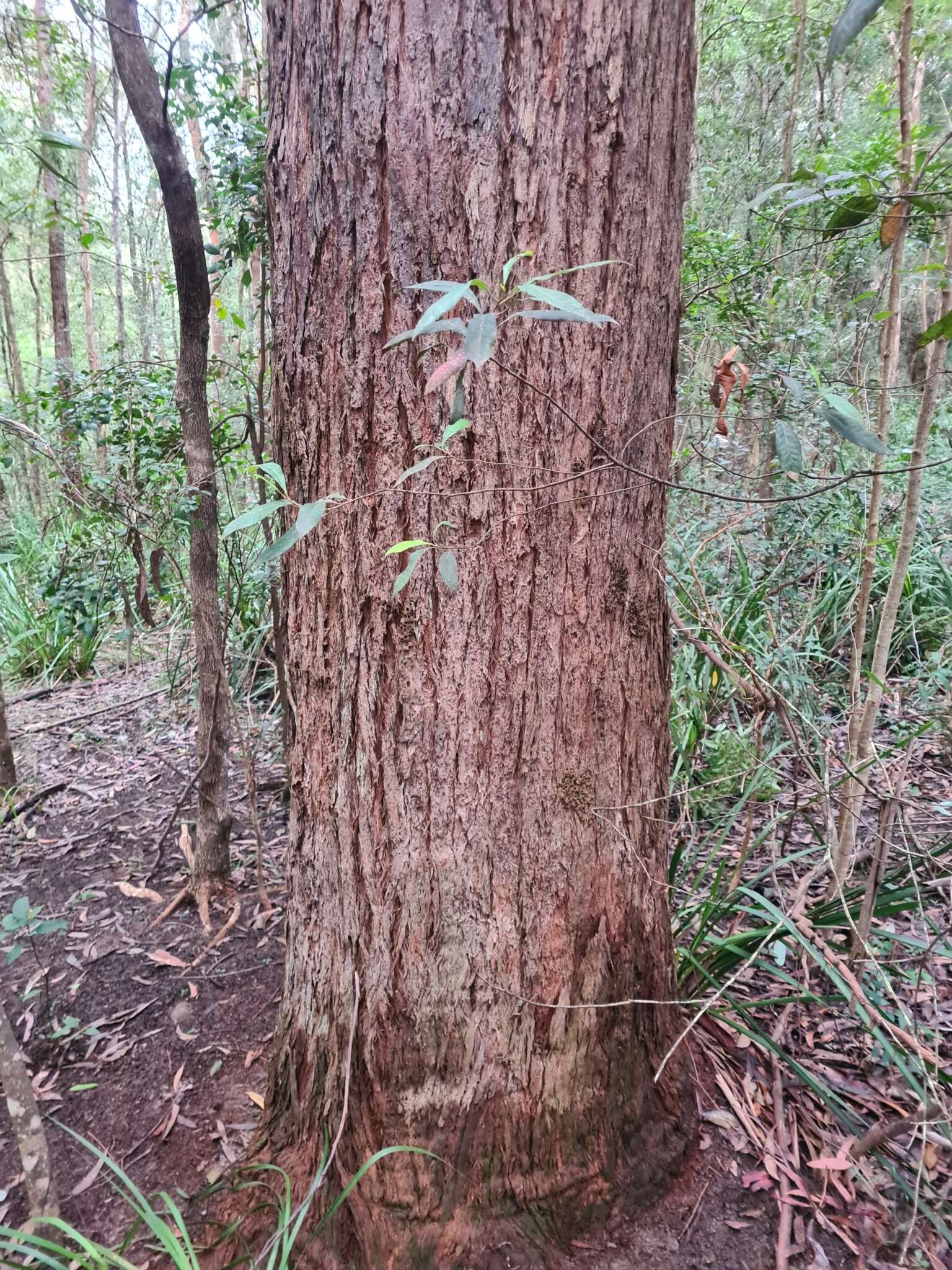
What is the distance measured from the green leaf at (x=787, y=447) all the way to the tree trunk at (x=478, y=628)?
29cm

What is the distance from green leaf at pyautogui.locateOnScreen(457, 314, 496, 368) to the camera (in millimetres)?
718

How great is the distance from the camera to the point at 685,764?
10.3 feet

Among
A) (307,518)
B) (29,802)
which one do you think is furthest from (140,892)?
(307,518)

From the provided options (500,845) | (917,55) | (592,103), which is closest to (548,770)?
(500,845)

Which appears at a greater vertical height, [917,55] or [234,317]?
[917,55]

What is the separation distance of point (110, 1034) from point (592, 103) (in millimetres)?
2689

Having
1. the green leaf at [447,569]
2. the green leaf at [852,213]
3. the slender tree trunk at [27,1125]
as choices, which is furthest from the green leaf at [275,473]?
the green leaf at [852,213]

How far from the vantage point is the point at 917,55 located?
2.50m

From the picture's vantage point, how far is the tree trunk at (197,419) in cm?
208

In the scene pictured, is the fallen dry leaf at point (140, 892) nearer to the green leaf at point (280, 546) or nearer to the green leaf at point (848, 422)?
the green leaf at point (280, 546)

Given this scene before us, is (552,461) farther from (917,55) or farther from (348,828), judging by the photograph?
(917,55)

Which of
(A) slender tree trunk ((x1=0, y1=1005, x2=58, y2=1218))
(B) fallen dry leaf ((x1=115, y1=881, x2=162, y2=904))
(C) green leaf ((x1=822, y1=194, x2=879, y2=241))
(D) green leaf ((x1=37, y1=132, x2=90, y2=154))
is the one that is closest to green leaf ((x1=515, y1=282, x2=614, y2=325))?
(C) green leaf ((x1=822, y1=194, x2=879, y2=241))

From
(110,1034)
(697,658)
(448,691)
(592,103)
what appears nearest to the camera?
(592,103)

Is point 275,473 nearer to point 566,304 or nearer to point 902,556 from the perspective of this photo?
point 566,304
